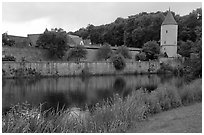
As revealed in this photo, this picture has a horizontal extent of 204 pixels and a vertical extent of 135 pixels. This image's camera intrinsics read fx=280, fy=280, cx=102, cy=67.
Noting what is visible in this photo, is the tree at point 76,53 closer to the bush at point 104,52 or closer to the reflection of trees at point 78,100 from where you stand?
the bush at point 104,52

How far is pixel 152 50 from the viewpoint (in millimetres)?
40219

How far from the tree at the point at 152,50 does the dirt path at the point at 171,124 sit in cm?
3194

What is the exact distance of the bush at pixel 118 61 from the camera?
35.4 m

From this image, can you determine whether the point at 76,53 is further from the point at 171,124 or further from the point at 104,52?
the point at 171,124

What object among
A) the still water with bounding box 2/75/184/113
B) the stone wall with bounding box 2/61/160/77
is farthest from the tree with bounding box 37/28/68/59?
the still water with bounding box 2/75/184/113

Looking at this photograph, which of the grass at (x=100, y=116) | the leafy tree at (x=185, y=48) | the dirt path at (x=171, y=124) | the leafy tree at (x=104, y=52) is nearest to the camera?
the grass at (x=100, y=116)

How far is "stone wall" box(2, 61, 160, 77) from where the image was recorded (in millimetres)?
29109

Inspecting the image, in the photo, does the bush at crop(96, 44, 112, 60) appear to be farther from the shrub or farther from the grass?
the grass

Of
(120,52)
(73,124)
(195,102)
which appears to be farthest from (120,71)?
(73,124)

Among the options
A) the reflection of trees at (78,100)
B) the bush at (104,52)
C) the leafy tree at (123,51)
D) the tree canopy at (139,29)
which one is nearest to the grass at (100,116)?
the reflection of trees at (78,100)

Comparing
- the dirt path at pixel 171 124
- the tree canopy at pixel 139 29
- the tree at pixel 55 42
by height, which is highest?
the tree canopy at pixel 139 29

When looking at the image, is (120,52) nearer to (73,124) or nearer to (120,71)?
(120,71)

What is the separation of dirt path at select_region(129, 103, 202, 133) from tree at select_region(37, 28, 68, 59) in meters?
26.3

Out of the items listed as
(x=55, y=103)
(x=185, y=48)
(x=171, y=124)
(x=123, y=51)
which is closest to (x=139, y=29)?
(x=185, y=48)
